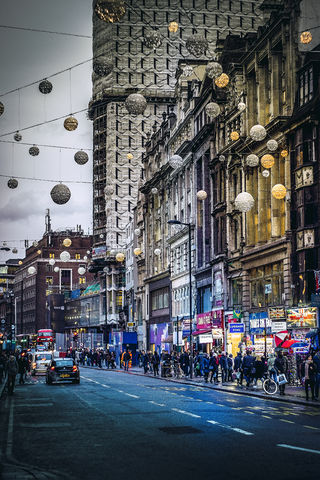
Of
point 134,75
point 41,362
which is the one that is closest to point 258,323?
point 41,362

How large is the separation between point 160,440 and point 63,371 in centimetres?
2835

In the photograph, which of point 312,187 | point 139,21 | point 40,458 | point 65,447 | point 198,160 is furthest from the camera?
point 139,21

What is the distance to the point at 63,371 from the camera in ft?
145

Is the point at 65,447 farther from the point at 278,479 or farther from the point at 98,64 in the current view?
the point at 98,64

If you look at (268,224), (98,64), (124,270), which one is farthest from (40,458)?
(124,270)

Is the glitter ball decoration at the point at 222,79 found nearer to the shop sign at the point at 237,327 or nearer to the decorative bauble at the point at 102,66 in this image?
the decorative bauble at the point at 102,66

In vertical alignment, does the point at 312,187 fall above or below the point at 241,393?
above

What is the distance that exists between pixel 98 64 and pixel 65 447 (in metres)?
13.9

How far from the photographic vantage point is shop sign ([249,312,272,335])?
4691 centimetres

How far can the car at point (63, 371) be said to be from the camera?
43906mm

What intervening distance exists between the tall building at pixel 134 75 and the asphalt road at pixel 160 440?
285ft

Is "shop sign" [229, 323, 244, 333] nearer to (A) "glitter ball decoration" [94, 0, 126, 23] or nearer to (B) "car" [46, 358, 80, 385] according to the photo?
(B) "car" [46, 358, 80, 385]

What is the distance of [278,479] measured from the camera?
37.6 ft

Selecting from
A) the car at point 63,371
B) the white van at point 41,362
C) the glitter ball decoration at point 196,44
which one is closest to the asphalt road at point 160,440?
the glitter ball decoration at point 196,44
